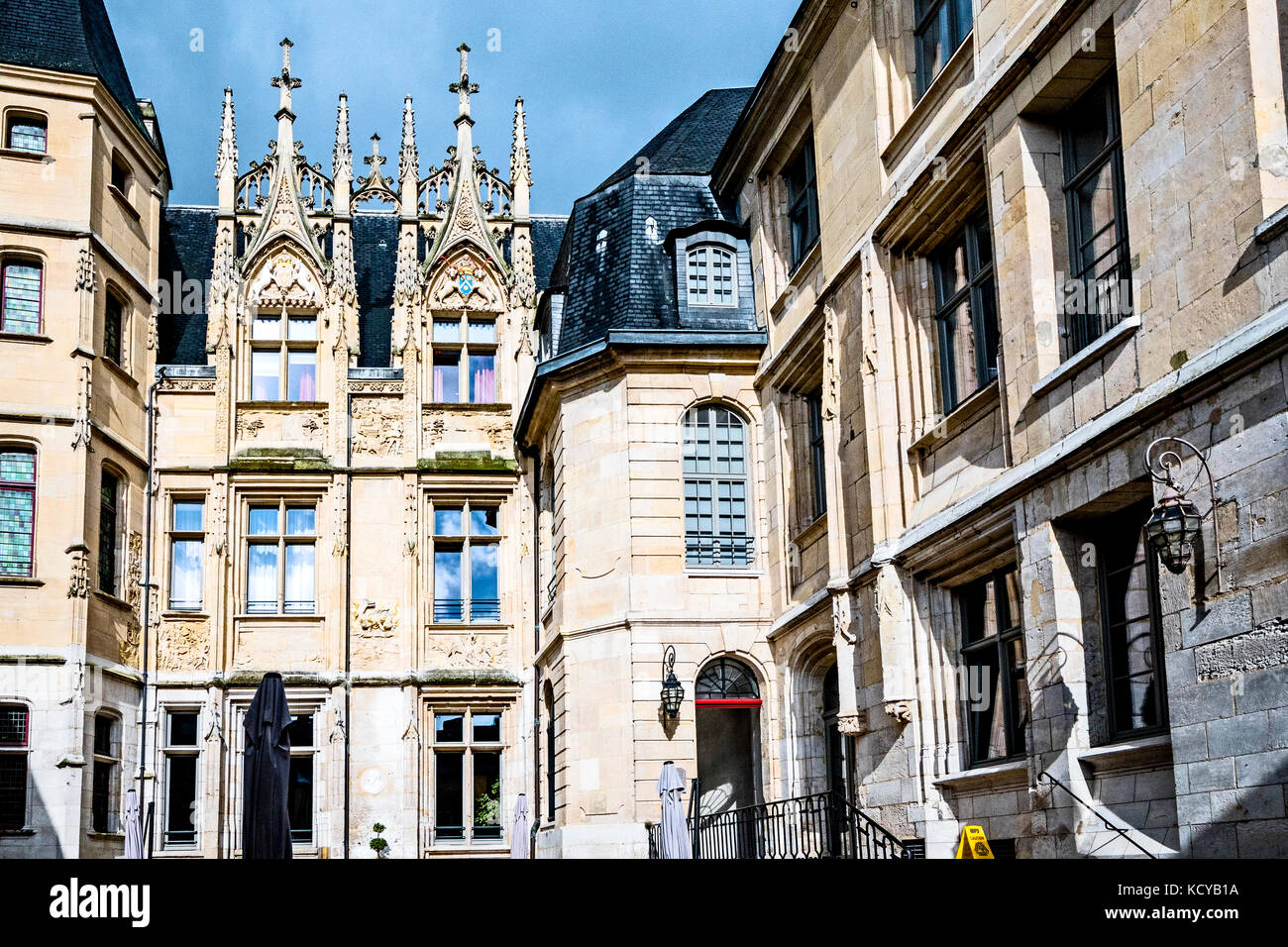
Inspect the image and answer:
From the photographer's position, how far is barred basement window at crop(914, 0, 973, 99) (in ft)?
46.0

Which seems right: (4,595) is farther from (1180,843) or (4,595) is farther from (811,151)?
(1180,843)

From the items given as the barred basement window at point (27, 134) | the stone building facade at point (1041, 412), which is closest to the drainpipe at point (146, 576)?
the barred basement window at point (27, 134)

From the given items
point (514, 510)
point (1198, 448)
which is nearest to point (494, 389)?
point (514, 510)

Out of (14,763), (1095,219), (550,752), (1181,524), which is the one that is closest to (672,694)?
(550,752)

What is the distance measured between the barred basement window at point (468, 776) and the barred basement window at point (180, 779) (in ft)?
11.8

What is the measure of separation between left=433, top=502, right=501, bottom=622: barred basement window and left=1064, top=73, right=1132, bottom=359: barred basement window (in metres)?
13.7

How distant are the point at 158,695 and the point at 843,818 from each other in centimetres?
1285

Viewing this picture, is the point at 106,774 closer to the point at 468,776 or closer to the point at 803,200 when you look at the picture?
the point at 468,776

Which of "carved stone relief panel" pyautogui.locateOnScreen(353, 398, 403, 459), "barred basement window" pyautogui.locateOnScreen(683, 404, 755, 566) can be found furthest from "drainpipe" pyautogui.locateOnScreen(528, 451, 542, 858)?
Result: "barred basement window" pyautogui.locateOnScreen(683, 404, 755, 566)

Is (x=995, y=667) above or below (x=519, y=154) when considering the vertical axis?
below

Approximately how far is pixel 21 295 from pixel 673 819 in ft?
41.0

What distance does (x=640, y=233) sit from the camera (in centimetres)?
2100

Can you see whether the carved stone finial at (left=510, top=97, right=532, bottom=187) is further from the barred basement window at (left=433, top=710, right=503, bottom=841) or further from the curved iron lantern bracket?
the curved iron lantern bracket

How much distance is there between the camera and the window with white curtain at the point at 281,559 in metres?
23.4
